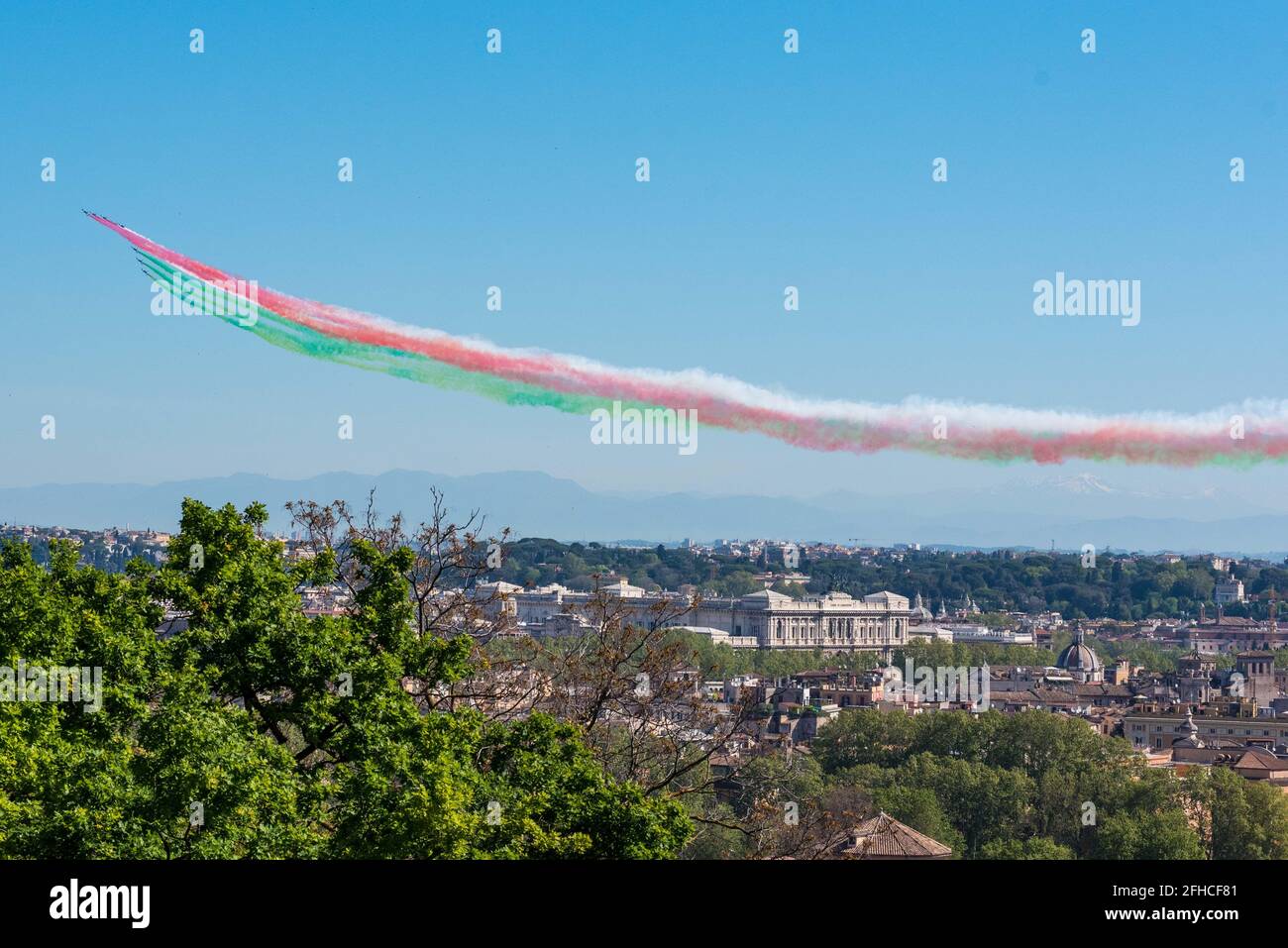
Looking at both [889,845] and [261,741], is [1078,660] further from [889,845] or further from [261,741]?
[261,741]

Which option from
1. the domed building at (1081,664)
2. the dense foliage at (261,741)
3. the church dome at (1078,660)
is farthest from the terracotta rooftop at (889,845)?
the church dome at (1078,660)

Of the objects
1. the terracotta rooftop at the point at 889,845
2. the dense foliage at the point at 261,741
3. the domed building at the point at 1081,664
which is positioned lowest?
the domed building at the point at 1081,664

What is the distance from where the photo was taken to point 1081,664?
166000 millimetres

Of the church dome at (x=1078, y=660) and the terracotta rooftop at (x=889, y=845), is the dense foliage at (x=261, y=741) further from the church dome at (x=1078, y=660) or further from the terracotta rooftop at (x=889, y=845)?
the church dome at (x=1078, y=660)

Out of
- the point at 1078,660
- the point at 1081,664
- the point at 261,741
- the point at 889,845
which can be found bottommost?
the point at 1081,664

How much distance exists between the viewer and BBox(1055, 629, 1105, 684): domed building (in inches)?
6358

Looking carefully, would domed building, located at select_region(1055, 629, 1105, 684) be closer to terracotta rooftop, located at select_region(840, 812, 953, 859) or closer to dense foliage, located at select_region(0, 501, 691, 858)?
terracotta rooftop, located at select_region(840, 812, 953, 859)

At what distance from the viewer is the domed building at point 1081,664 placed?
162 m

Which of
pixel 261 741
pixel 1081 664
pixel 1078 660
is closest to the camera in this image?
pixel 261 741

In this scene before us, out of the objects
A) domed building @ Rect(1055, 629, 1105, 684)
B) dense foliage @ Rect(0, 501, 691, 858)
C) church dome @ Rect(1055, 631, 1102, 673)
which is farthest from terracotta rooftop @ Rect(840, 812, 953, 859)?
church dome @ Rect(1055, 631, 1102, 673)

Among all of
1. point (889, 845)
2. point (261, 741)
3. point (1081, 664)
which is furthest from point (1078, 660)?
point (261, 741)
